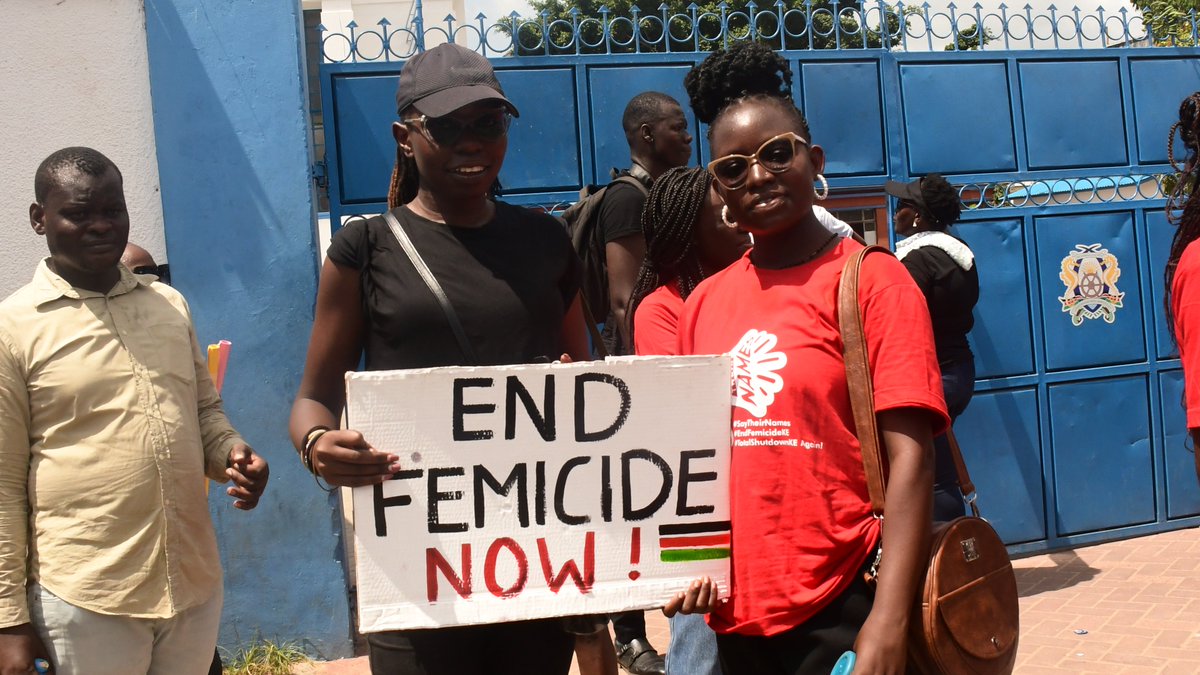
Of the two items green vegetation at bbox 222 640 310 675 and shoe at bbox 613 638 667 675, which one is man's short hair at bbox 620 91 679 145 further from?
green vegetation at bbox 222 640 310 675

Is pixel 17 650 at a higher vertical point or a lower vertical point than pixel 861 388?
lower

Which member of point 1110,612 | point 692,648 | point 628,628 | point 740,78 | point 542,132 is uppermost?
point 542,132

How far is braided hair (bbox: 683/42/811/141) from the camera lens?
2527mm

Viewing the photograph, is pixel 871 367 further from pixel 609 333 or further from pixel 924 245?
pixel 924 245

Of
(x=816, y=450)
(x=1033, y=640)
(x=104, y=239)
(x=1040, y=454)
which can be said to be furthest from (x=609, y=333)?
(x=1040, y=454)

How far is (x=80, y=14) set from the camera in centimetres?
505

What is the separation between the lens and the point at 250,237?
518 centimetres

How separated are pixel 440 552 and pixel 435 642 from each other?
214 mm

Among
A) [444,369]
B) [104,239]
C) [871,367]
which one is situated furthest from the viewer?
[104,239]

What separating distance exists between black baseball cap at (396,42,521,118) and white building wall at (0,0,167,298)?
3.06 m

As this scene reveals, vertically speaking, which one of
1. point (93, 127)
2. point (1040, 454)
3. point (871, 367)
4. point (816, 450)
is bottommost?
point (1040, 454)

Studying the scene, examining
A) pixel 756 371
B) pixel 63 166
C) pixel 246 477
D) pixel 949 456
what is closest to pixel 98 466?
pixel 246 477

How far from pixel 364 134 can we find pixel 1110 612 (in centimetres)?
433

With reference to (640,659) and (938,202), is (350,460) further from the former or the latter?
(938,202)
